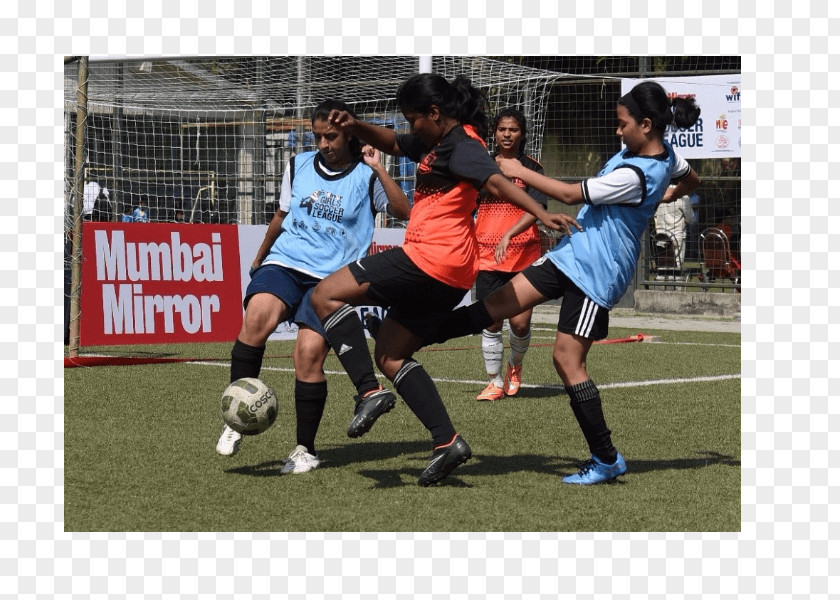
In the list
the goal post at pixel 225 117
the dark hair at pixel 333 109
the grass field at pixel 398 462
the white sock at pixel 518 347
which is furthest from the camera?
the goal post at pixel 225 117

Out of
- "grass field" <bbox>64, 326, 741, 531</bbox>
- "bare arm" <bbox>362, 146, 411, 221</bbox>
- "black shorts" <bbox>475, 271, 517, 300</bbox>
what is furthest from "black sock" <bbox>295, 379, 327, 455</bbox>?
"black shorts" <bbox>475, 271, 517, 300</bbox>

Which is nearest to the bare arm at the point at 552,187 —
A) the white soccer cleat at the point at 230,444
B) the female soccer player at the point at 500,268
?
the white soccer cleat at the point at 230,444

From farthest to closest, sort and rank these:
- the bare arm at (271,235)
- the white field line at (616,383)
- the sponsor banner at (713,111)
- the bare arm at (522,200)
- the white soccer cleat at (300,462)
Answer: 1. the sponsor banner at (713,111)
2. the white field line at (616,383)
3. the bare arm at (271,235)
4. the white soccer cleat at (300,462)
5. the bare arm at (522,200)

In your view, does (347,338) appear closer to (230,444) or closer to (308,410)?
(308,410)

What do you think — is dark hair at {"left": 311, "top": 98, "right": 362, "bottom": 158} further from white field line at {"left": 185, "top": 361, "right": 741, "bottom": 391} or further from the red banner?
the red banner

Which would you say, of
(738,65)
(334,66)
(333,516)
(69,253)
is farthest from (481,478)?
(738,65)

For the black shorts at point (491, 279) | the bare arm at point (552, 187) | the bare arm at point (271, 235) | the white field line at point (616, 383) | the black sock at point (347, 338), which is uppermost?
the bare arm at point (552, 187)

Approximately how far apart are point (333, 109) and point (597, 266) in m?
1.58

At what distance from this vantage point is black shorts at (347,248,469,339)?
5723mm

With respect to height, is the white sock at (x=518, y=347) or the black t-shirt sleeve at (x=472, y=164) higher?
the black t-shirt sleeve at (x=472, y=164)

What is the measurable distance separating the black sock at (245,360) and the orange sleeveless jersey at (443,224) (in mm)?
1264

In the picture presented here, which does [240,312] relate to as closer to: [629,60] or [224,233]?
[224,233]

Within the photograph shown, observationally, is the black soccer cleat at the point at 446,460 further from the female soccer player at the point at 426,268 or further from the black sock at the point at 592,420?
the black sock at the point at 592,420

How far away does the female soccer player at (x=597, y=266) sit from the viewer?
5949mm
